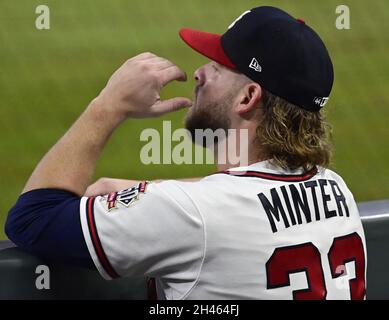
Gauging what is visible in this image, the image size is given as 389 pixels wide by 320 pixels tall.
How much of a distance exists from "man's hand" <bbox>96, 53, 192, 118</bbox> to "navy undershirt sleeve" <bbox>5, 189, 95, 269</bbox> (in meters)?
0.24

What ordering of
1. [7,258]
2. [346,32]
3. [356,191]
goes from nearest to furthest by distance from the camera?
1. [7,258]
2. [356,191]
3. [346,32]

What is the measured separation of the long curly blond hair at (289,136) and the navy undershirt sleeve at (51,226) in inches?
16.8

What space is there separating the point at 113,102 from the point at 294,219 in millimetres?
462

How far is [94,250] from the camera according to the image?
5.02 feet

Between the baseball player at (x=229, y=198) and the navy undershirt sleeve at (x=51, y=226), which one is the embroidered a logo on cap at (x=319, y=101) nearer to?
the baseball player at (x=229, y=198)

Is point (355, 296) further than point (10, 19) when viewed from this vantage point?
No

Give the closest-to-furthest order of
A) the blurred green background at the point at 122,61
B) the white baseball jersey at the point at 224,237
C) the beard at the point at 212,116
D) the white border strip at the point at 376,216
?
the white baseball jersey at the point at 224,237, the beard at the point at 212,116, the white border strip at the point at 376,216, the blurred green background at the point at 122,61

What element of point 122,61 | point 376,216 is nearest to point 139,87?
point 376,216

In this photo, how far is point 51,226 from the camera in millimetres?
1535

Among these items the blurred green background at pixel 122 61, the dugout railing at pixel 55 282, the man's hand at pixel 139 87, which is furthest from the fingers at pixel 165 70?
the blurred green background at pixel 122 61

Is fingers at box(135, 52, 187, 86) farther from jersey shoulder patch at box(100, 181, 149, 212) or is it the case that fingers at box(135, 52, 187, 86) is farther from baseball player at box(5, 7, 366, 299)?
jersey shoulder patch at box(100, 181, 149, 212)

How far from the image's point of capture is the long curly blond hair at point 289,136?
1.71 metres
